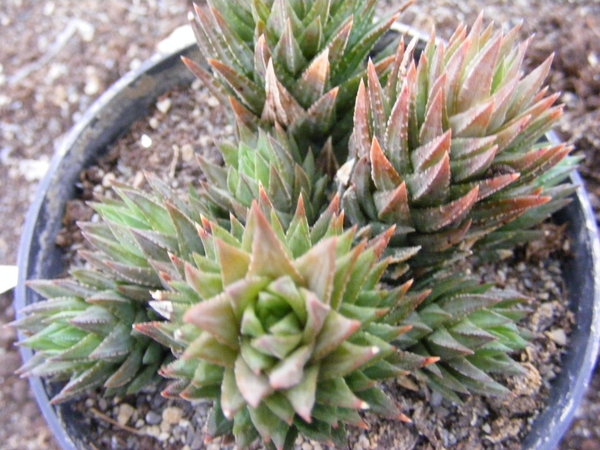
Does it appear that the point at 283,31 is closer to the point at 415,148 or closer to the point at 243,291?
the point at 415,148

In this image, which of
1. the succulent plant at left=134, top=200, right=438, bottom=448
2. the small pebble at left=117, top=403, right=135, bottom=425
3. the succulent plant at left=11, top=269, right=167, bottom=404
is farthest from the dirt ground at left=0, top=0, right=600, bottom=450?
Answer: the succulent plant at left=134, top=200, right=438, bottom=448

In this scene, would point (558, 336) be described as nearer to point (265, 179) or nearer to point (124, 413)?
point (265, 179)

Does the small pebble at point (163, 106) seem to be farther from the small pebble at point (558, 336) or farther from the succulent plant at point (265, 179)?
the small pebble at point (558, 336)

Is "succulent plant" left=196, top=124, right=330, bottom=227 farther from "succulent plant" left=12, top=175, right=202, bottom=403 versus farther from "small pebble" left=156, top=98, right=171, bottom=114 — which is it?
"small pebble" left=156, top=98, right=171, bottom=114

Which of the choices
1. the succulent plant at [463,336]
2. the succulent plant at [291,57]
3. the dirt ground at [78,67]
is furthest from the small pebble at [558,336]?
the succulent plant at [291,57]

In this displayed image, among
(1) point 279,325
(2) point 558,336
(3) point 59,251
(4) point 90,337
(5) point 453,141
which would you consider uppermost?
(3) point 59,251

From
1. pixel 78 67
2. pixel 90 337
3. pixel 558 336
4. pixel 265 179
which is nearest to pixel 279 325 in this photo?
pixel 265 179
